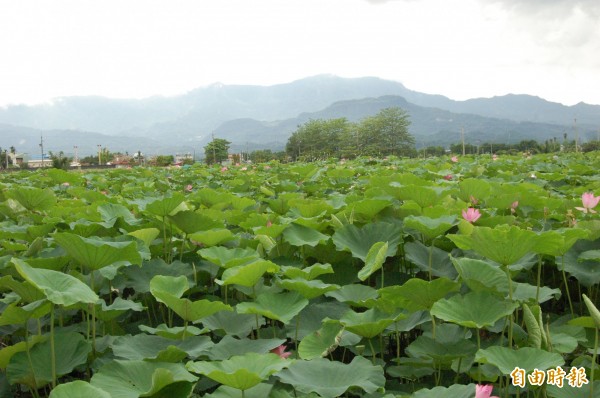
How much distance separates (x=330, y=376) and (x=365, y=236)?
67 centimetres

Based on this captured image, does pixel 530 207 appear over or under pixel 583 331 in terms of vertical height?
over

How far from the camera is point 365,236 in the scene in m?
1.60

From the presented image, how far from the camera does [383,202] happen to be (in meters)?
1.78

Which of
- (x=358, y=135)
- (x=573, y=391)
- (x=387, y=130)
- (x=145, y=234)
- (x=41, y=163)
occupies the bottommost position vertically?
(x=41, y=163)

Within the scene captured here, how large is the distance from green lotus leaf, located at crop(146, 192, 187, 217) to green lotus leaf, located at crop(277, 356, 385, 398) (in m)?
0.79

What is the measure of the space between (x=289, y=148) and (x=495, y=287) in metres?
59.9

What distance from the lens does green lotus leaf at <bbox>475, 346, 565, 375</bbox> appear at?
3.07 ft

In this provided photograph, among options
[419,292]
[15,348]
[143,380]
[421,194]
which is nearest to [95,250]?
[15,348]

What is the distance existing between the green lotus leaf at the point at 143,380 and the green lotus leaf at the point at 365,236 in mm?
718

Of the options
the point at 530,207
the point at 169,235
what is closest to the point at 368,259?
the point at 169,235

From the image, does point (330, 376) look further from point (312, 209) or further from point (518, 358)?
point (312, 209)

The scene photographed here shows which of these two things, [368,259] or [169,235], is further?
[169,235]

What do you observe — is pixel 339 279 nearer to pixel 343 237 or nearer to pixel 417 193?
pixel 343 237

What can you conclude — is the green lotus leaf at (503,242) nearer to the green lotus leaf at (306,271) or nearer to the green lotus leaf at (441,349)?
the green lotus leaf at (441,349)
